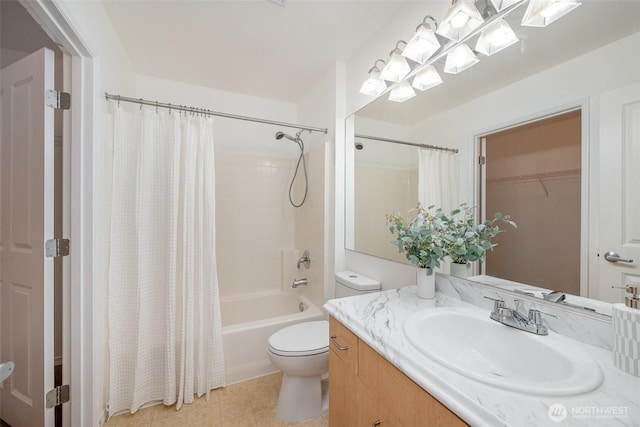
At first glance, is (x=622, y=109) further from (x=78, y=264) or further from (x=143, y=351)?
(x=143, y=351)

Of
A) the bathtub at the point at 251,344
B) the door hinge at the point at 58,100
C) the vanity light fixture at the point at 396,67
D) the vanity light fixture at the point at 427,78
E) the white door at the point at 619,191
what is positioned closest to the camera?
the white door at the point at 619,191

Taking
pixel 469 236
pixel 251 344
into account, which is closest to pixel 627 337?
pixel 469 236

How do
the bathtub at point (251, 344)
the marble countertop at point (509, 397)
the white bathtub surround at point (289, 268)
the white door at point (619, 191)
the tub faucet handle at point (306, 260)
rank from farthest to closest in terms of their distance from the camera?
the white bathtub surround at point (289, 268) < the tub faucet handle at point (306, 260) < the bathtub at point (251, 344) < the white door at point (619, 191) < the marble countertop at point (509, 397)

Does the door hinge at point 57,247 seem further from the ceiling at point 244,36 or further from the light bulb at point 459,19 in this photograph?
the light bulb at point 459,19

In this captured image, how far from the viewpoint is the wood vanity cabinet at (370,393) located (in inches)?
24.2

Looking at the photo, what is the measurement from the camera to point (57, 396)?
1.25 m

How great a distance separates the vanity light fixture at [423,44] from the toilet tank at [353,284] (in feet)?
4.21

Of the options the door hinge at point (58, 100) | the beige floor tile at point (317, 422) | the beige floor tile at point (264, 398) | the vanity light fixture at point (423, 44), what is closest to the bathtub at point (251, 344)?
the beige floor tile at point (264, 398)

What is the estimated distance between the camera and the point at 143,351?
1541 mm

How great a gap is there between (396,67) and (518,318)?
4.38 feet

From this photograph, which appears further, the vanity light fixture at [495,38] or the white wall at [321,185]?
the white wall at [321,185]

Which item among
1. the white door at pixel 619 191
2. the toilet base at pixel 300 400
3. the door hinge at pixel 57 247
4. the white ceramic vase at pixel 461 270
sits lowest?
the toilet base at pixel 300 400

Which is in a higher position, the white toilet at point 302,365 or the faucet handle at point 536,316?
the faucet handle at point 536,316

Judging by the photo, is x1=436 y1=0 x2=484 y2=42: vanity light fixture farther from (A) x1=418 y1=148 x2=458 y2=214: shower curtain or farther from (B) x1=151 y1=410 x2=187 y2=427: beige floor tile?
(B) x1=151 y1=410 x2=187 y2=427: beige floor tile
